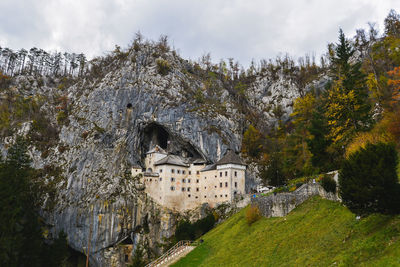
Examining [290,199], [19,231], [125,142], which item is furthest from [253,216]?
[125,142]

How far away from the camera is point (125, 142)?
217 ft

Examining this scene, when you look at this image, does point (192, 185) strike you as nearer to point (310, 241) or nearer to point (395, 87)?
point (395, 87)

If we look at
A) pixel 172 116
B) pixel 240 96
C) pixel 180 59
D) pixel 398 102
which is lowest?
pixel 398 102

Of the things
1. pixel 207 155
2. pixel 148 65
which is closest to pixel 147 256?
pixel 207 155

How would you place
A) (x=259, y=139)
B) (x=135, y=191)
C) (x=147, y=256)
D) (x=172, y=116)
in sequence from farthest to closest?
(x=259, y=139), (x=172, y=116), (x=135, y=191), (x=147, y=256)

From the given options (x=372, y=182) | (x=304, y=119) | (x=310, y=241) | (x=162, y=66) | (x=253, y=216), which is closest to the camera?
(x=372, y=182)

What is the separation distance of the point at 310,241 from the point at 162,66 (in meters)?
58.7

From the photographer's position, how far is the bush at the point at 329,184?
25.4 m

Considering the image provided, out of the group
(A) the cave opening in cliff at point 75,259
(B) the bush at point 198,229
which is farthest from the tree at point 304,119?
(A) the cave opening in cliff at point 75,259

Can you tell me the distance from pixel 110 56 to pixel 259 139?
1826 inches

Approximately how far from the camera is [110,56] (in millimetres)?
85688

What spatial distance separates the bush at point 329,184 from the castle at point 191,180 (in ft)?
104

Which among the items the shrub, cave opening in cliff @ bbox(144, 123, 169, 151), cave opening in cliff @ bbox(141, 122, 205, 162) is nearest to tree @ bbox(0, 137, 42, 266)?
cave opening in cliff @ bbox(141, 122, 205, 162)

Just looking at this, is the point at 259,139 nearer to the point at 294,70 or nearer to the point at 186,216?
the point at 186,216
